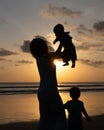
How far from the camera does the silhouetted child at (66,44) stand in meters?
4.25

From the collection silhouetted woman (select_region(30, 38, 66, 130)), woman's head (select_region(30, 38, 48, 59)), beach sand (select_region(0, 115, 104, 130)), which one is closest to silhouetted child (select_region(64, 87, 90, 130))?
silhouetted woman (select_region(30, 38, 66, 130))

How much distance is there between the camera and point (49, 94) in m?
4.38

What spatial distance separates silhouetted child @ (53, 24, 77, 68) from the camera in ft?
14.0

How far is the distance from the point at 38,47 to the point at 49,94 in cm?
60

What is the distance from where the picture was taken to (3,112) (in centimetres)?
→ 1549

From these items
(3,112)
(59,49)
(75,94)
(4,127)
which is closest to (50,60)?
(59,49)

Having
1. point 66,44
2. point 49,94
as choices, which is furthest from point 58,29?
point 49,94

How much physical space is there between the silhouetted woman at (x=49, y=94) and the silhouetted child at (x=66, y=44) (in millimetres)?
133

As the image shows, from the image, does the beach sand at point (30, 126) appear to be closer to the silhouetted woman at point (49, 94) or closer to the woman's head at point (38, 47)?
the silhouetted woman at point (49, 94)

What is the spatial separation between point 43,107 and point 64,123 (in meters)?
0.33

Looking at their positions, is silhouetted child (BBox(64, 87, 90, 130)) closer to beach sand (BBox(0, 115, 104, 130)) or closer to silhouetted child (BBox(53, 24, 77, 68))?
silhouetted child (BBox(53, 24, 77, 68))

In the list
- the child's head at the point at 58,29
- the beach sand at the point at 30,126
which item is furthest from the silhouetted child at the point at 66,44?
the beach sand at the point at 30,126

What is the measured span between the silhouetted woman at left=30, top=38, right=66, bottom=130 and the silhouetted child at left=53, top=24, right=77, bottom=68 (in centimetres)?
13

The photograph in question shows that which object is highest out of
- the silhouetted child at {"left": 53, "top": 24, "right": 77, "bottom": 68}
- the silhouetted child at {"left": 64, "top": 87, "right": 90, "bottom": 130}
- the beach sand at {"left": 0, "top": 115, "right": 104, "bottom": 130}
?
the silhouetted child at {"left": 53, "top": 24, "right": 77, "bottom": 68}
